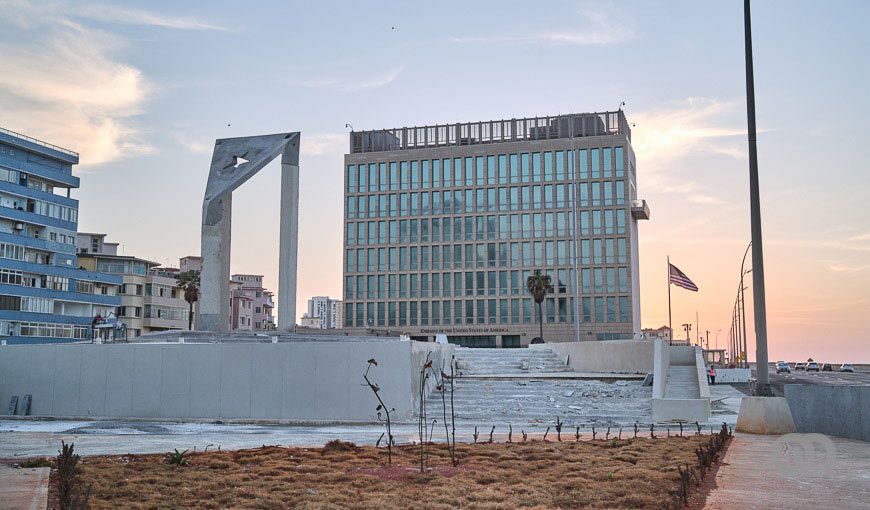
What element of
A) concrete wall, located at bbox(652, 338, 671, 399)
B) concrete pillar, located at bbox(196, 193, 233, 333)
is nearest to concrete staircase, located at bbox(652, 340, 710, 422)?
concrete wall, located at bbox(652, 338, 671, 399)

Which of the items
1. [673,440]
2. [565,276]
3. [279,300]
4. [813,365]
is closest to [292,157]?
[279,300]

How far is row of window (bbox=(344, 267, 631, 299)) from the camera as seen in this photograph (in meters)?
97.1

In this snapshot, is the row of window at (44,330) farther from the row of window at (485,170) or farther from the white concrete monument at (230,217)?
the white concrete monument at (230,217)

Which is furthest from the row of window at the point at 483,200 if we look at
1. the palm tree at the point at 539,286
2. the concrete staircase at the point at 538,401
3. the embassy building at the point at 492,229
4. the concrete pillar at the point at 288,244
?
the concrete staircase at the point at 538,401

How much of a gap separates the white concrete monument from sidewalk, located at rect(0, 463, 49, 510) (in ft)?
78.8

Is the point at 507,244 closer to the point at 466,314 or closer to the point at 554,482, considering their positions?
the point at 466,314

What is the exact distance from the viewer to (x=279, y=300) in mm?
38062

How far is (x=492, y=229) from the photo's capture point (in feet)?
334

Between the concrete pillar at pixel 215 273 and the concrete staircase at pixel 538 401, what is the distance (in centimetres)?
1165

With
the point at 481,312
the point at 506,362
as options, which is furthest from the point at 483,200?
the point at 506,362

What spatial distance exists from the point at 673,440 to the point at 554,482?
664cm

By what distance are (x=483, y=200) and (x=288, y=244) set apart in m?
65.6

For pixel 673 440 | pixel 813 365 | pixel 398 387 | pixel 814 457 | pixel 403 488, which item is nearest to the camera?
pixel 403 488

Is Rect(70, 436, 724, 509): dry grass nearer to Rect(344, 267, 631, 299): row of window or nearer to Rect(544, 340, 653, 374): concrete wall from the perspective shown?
Rect(544, 340, 653, 374): concrete wall
